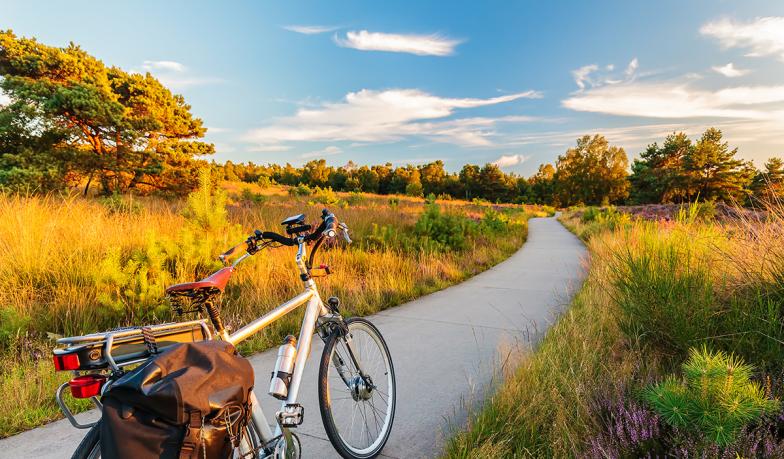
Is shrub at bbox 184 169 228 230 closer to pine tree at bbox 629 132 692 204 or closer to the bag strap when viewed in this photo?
the bag strap

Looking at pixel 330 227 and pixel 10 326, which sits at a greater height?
pixel 330 227

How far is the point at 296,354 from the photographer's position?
212 cm

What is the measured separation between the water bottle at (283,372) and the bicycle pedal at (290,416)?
6 cm

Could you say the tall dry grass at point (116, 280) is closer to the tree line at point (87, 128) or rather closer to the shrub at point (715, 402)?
the shrub at point (715, 402)

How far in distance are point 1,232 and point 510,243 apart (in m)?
12.4

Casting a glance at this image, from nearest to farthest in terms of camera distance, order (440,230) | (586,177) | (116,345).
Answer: (116,345), (440,230), (586,177)

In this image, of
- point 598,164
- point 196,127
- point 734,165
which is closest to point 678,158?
point 734,165

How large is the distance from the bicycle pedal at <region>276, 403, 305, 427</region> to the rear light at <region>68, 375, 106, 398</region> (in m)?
0.75

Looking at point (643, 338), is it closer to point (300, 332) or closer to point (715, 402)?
point (715, 402)

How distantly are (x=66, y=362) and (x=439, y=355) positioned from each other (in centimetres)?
348

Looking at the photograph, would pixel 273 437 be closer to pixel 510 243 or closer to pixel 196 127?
pixel 510 243

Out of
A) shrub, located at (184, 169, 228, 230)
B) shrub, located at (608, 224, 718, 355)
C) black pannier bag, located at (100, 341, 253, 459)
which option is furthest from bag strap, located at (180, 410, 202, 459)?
shrub, located at (184, 169, 228, 230)

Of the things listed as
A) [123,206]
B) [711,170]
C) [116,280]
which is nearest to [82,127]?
[123,206]

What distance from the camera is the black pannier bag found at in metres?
1.18
